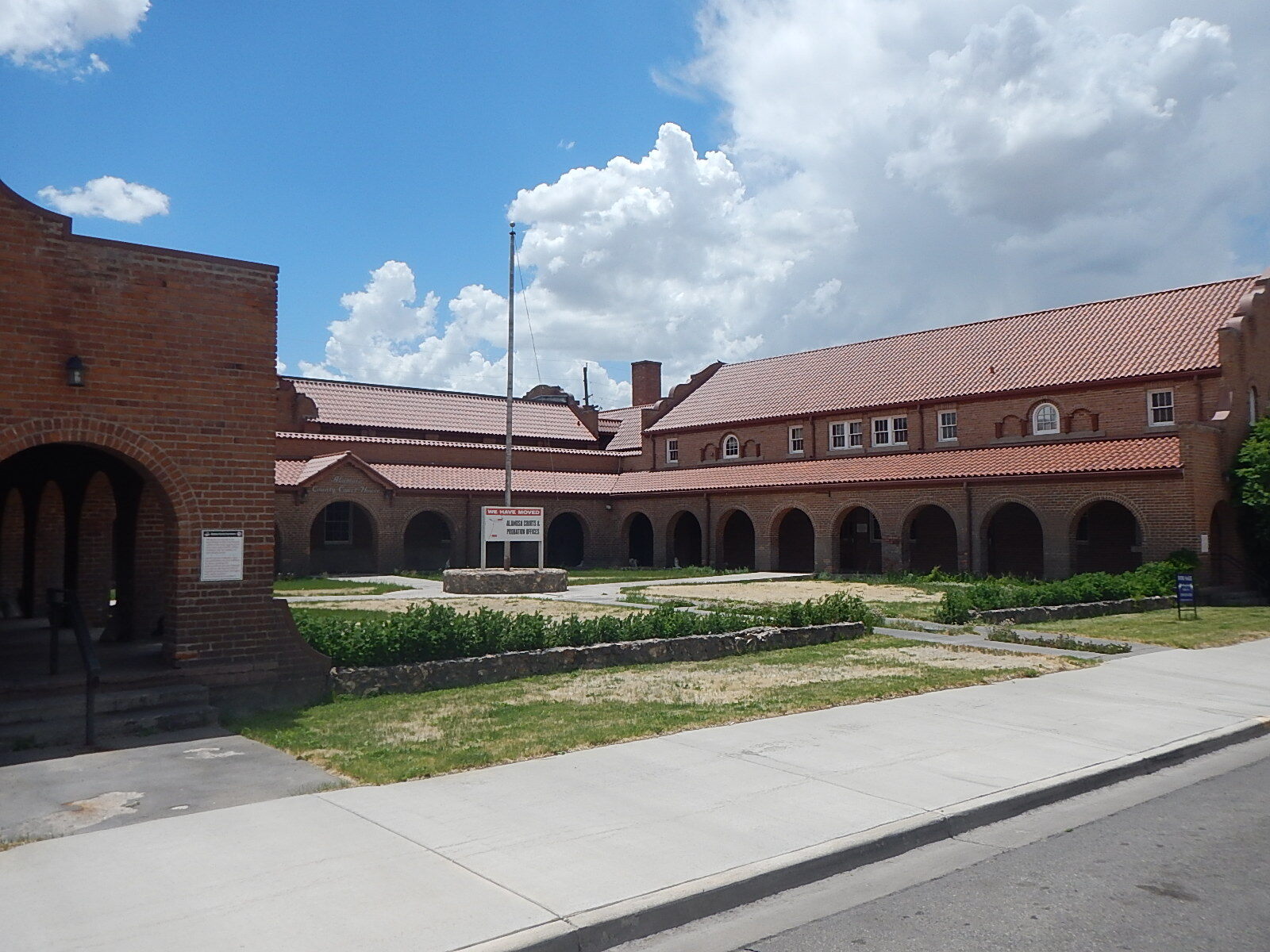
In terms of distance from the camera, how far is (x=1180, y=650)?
15.9 m

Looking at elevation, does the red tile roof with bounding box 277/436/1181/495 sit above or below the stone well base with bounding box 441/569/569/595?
above

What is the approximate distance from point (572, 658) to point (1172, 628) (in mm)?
Answer: 12335

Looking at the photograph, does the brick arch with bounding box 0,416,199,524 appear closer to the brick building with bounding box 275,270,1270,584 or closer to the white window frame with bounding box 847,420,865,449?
the brick building with bounding box 275,270,1270,584

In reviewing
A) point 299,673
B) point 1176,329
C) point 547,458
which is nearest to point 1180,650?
point 299,673

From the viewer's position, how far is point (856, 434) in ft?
127

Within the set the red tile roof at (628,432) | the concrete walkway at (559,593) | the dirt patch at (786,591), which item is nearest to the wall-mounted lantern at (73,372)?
the concrete walkway at (559,593)

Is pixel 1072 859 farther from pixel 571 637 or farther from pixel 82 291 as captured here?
pixel 82 291

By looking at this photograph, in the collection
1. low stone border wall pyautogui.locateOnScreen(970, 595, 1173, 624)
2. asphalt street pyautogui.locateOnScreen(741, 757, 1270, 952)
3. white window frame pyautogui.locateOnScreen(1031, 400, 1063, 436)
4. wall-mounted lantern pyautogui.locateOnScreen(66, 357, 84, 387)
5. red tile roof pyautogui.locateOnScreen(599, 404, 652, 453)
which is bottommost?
asphalt street pyautogui.locateOnScreen(741, 757, 1270, 952)

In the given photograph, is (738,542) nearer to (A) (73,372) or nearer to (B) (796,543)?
(B) (796,543)

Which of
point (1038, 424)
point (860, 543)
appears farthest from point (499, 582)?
point (1038, 424)

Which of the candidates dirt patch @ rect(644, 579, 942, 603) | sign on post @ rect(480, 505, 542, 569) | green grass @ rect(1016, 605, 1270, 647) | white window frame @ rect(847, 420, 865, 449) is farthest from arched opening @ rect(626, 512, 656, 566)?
green grass @ rect(1016, 605, 1270, 647)

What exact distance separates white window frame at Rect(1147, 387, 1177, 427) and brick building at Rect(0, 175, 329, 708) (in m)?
27.5

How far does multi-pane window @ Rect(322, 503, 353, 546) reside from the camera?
37.7 meters

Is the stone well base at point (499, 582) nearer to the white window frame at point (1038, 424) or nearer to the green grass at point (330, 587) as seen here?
the green grass at point (330, 587)
